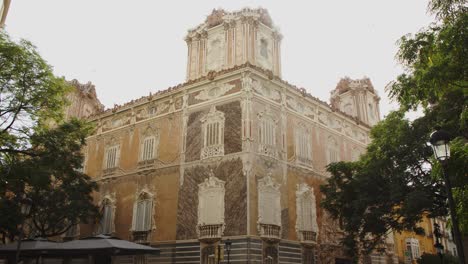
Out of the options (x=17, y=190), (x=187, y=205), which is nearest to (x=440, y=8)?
(x=187, y=205)

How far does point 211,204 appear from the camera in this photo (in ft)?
75.4

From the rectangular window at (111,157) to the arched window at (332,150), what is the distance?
14.8 metres

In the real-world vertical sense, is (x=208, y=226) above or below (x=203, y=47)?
below

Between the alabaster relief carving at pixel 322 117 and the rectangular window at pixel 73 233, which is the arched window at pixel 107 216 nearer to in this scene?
the rectangular window at pixel 73 233

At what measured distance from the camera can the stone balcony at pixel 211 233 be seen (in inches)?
863

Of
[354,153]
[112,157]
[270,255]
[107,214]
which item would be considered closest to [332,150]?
[354,153]

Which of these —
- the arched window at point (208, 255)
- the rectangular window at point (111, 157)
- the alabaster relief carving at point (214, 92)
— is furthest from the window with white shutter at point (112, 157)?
the arched window at point (208, 255)

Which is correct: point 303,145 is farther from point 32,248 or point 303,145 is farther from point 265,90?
point 32,248

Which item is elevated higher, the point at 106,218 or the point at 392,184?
the point at 392,184

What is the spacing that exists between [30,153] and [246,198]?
33.8 feet

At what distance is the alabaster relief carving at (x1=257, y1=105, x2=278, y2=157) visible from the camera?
23.7 meters

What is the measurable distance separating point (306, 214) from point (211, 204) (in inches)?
241

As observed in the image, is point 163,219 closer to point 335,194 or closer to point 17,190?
point 17,190

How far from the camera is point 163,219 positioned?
25.0 meters
